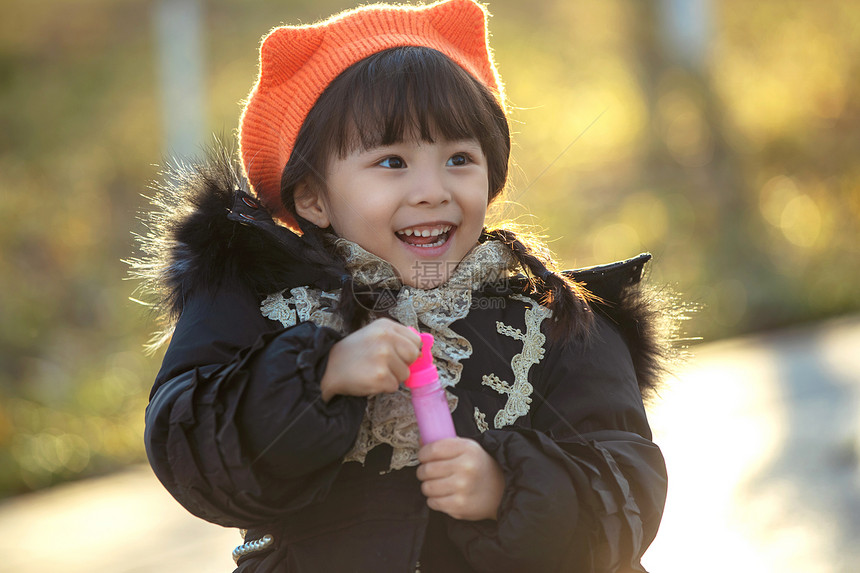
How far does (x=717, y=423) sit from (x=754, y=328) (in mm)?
1724

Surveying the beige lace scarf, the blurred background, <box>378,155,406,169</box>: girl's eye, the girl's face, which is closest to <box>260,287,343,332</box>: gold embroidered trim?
the beige lace scarf

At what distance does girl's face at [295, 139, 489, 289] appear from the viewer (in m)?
1.56

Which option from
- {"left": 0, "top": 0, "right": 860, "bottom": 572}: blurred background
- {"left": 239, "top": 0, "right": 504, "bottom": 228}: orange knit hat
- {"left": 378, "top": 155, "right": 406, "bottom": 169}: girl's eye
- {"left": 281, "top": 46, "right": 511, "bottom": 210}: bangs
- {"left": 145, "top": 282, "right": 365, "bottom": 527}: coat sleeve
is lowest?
{"left": 145, "top": 282, "right": 365, "bottom": 527}: coat sleeve

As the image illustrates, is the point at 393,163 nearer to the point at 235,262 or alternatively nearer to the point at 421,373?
the point at 235,262

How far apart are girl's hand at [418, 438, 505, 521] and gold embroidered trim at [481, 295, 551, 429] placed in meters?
0.15

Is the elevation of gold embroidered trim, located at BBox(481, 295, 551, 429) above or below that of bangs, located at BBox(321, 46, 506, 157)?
below

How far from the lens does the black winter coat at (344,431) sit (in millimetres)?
1248

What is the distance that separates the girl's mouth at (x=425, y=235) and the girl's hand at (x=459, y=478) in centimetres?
41

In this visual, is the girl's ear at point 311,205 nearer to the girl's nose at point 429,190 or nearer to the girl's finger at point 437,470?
the girl's nose at point 429,190

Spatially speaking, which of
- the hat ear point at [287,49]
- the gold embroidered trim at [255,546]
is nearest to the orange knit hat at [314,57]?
the hat ear point at [287,49]

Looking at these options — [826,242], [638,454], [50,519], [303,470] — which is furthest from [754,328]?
[303,470]

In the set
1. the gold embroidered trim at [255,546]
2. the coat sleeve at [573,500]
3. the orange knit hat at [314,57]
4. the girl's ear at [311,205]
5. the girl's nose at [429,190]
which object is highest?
the orange knit hat at [314,57]

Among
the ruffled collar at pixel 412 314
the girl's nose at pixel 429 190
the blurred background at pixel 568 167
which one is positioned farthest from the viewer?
the blurred background at pixel 568 167

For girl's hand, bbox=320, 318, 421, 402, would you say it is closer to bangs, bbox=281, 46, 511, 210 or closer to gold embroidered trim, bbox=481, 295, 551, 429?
gold embroidered trim, bbox=481, 295, 551, 429
